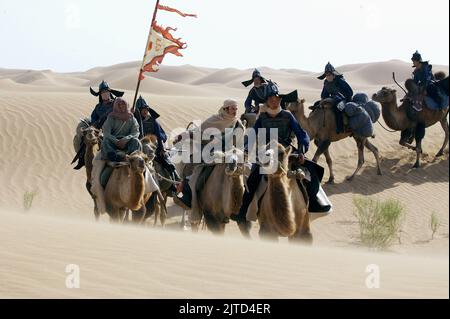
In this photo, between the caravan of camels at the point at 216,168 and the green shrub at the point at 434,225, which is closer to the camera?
the caravan of camels at the point at 216,168

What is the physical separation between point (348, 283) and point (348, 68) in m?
104

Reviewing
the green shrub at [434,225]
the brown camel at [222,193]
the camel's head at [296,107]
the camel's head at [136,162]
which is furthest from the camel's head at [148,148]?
the camel's head at [296,107]

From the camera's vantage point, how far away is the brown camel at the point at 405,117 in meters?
17.9

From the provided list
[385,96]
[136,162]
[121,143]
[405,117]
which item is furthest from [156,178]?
[405,117]

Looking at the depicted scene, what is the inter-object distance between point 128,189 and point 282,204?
10.7ft

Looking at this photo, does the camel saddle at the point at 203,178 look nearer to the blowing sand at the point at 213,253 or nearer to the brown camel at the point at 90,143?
the blowing sand at the point at 213,253

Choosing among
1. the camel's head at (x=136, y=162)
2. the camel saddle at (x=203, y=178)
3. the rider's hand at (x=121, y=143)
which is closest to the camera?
the camel saddle at (x=203, y=178)

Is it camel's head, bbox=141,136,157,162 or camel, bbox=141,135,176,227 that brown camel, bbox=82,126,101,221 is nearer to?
camel, bbox=141,135,176,227

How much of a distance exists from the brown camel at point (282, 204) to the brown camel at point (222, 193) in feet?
2.58

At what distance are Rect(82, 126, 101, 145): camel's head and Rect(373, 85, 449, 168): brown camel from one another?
7.85 m

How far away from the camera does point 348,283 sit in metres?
5.49

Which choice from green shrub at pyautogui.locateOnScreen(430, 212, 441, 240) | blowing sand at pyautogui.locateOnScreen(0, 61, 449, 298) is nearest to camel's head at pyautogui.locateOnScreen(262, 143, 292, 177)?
blowing sand at pyautogui.locateOnScreen(0, 61, 449, 298)

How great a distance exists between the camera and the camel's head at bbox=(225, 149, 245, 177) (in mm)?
8680
